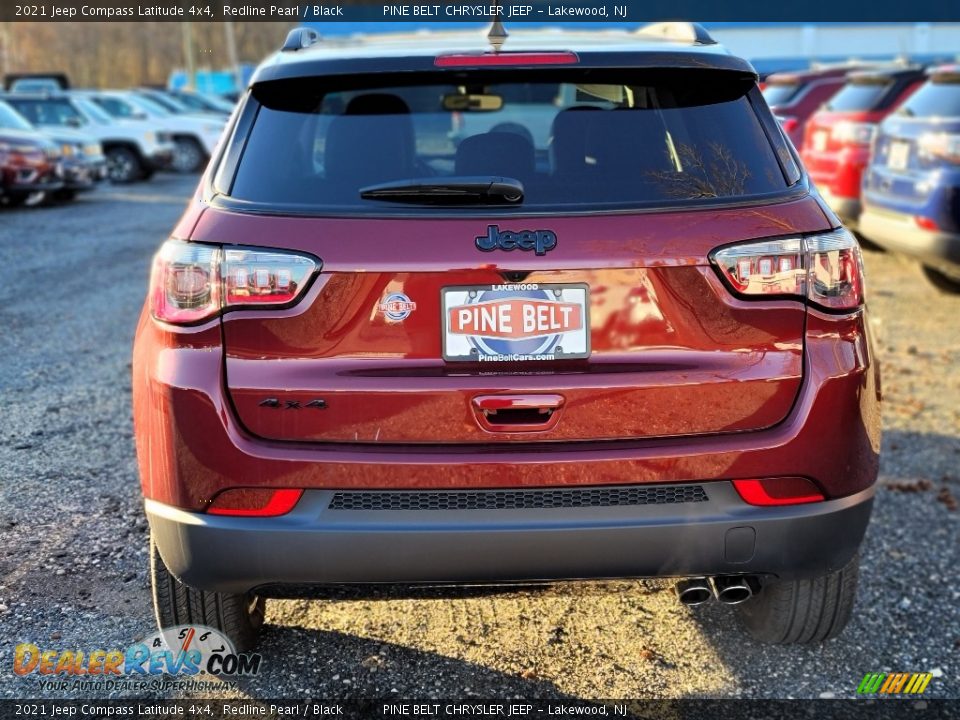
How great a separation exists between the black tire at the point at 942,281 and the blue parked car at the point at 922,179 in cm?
Result: 19

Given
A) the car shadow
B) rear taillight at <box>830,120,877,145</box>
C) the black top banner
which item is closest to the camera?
the car shadow

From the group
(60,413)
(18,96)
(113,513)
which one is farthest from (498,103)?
Answer: (18,96)

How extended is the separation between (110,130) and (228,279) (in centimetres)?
1870

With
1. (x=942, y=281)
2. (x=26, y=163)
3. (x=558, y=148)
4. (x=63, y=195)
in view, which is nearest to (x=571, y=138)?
(x=558, y=148)

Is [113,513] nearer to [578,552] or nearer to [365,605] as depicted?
[365,605]

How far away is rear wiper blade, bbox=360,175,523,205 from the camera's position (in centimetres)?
237

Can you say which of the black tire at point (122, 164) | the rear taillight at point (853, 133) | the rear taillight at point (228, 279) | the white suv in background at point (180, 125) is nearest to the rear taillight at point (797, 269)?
the rear taillight at point (228, 279)

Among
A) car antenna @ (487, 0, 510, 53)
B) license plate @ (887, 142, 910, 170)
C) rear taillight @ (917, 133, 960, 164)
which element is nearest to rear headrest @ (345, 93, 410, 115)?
car antenna @ (487, 0, 510, 53)

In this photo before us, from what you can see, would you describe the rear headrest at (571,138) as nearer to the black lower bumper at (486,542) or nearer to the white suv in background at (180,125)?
the black lower bumper at (486,542)

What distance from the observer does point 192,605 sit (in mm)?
2727

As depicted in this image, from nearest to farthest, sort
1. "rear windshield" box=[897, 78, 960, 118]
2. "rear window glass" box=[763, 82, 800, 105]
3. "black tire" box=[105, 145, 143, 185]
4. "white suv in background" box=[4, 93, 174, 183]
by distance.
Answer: "rear windshield" box=[897, 78, 960, 118], "rear window glass" box=[763, 82, 800, 105], "white suv in background" box=[4, 93, 174, 183], "black tire" box=[105, 145, 143, 185]

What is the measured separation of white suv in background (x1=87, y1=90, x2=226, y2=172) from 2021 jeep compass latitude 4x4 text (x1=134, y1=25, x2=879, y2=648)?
20500mm

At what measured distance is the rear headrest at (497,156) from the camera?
250 centimetres

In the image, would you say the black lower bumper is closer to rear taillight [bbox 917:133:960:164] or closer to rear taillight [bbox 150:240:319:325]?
rear taillight [bbox 150:240:319:325]
